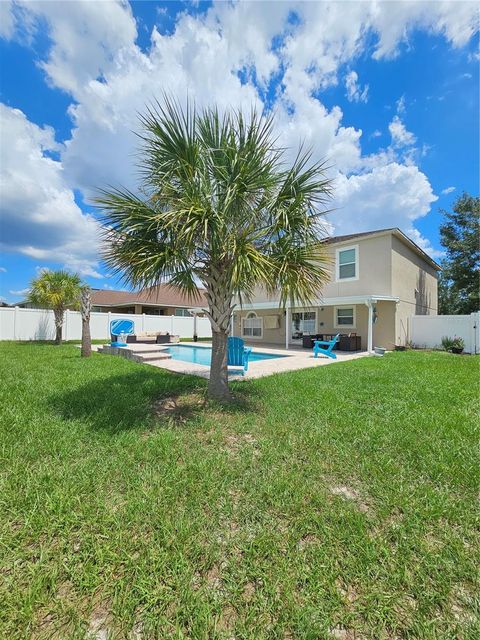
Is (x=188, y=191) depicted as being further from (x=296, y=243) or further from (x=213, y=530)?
(x=213, y=530)

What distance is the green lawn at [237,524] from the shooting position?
1.90 meters

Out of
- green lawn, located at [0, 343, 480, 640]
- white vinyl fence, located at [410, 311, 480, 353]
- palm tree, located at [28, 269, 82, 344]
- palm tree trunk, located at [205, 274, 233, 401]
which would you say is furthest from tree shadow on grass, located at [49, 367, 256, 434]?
white vinyl fence, located at [410, 311, 480, 353]

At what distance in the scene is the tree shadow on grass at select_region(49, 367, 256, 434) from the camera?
5008 mm

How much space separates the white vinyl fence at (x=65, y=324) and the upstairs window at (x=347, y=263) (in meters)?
15.9

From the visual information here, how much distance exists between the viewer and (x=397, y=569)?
2227mm

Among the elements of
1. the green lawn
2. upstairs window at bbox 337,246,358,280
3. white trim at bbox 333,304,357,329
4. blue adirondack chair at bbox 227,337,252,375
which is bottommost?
the green lawn

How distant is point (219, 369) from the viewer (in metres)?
Result: 6.23

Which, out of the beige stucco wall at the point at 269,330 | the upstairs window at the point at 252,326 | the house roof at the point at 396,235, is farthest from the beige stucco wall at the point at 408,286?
the upstairs window at the point at 252,326

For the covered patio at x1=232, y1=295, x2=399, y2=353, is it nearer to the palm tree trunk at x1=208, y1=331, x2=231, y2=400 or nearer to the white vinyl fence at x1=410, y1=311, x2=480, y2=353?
the white vinyl fence at x1=410, y1=311, x2=480, y2=353

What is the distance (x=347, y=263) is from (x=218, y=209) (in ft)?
46.3

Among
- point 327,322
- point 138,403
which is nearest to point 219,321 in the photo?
point 138,403

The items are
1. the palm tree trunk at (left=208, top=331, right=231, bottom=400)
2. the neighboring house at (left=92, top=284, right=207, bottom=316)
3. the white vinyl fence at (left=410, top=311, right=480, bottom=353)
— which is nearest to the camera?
the palm tree trunk at (left=208, top=331, right=231, bottom=400)

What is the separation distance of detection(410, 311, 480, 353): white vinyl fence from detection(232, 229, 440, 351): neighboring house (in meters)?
0.62

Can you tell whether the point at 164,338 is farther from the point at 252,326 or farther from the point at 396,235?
the point at 396,235
